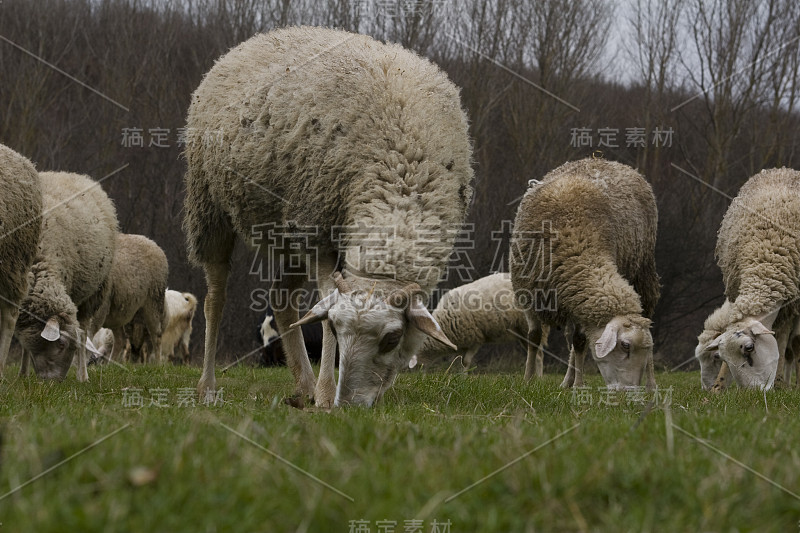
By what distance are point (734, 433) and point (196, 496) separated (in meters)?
1.95

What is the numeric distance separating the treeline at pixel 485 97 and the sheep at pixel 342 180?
42.9 ft

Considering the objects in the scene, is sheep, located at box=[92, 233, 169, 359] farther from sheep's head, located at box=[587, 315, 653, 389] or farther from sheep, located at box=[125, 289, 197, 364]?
sheep's head, located at box=[587, 315, 653, 389]

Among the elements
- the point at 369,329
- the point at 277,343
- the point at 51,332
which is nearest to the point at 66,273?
the point at 51,332

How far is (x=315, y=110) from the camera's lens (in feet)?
17.1

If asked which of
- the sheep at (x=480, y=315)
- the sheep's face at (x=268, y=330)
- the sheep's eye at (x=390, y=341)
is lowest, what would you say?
the sheep's face at (x=268, y=330)

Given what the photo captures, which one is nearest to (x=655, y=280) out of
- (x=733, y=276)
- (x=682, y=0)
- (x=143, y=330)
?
(x=733, y=276)

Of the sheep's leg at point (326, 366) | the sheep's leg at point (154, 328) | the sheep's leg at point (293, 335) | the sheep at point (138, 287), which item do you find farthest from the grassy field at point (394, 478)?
the sheep's leg at point (154, 328)

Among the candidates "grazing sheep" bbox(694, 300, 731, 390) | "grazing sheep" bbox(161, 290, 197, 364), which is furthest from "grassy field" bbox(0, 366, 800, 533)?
"grazing sheep" bbox(161, 290, 197, 364)

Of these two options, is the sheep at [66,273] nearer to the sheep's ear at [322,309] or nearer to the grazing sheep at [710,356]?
the sheep's ear at [322,309]

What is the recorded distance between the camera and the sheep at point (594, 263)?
7082mm

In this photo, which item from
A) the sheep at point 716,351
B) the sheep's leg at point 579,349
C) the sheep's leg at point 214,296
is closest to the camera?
the sheep's leg at point 214,296

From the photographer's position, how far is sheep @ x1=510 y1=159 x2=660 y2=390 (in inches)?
279

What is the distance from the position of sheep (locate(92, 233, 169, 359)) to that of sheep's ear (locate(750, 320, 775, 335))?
8.38 metres

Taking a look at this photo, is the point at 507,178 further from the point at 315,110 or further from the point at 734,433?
the point at 734,433
